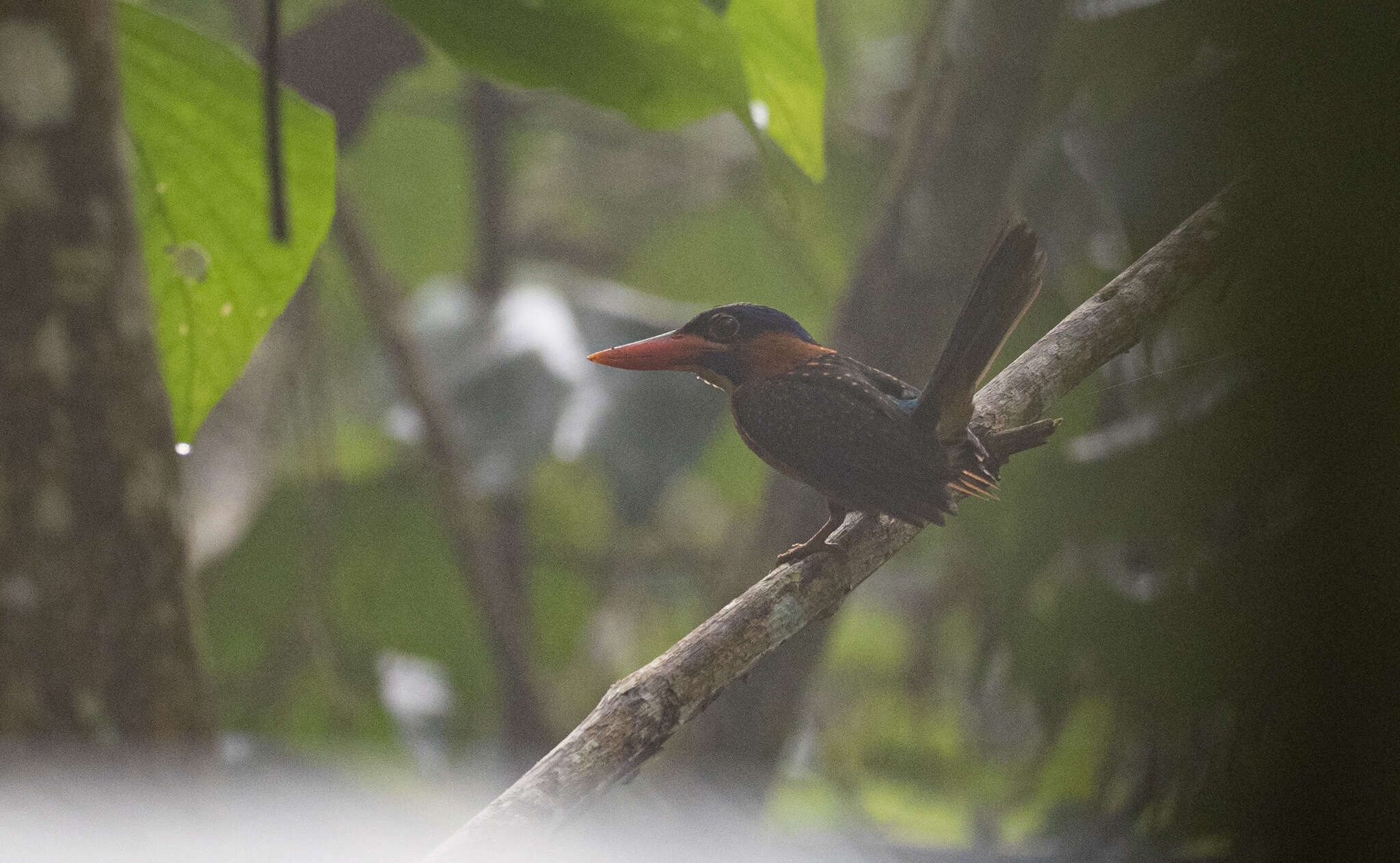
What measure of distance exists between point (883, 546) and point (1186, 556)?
4.7 inches

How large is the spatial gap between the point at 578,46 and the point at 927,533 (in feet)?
1.27

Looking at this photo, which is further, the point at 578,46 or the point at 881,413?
the point at 578,46

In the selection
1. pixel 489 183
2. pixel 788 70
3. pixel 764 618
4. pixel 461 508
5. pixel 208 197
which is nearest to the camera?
pixel 764 618

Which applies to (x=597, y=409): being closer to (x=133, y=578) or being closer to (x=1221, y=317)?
(x=133, y=578)

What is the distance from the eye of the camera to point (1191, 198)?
0.41m

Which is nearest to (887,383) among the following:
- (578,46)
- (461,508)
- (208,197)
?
(578,46)

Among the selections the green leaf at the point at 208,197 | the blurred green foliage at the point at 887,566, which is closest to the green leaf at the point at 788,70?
the blurred green foliage at the point at 887,566

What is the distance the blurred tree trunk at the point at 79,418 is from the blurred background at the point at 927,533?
0.05 m

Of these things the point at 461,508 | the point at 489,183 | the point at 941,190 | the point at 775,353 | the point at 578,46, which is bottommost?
the point at 775,353

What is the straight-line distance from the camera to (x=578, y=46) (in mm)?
674

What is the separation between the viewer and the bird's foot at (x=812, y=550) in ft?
1.34

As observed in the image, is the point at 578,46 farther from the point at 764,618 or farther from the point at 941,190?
the point at 764,618

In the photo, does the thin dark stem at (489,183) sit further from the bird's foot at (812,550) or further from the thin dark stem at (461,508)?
the bird's foot at (812,550)

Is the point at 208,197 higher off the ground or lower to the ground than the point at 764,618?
higher
